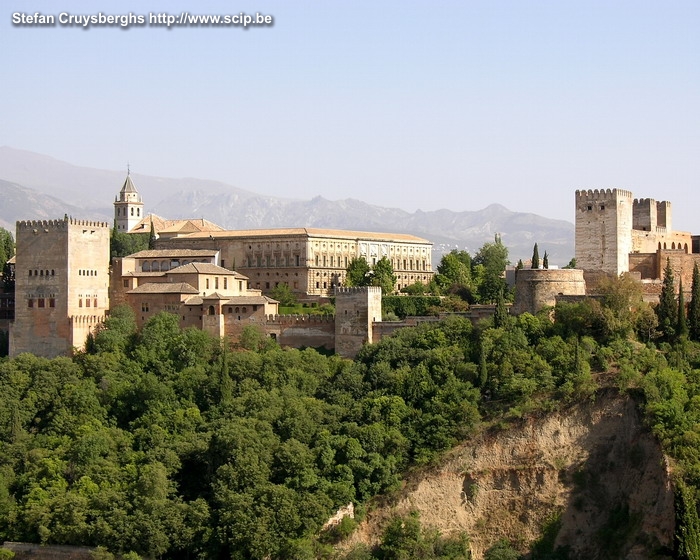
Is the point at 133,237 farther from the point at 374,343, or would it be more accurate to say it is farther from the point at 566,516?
the point at 566,516

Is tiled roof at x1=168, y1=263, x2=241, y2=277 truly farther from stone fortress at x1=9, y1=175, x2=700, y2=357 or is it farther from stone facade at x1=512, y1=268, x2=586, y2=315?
stone facade at x1=512, y1=268, x2=586, y2=315

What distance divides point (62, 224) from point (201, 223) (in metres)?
28.1

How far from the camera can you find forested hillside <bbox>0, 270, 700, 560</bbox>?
44.2 meters

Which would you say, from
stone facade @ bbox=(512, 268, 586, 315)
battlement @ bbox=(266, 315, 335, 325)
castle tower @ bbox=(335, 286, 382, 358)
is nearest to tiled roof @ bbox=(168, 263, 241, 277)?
battlement @ bbox=(266, 315, 335, 325)

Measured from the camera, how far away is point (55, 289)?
57406mm

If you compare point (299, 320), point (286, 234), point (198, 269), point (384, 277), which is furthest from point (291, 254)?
point (299, 320)

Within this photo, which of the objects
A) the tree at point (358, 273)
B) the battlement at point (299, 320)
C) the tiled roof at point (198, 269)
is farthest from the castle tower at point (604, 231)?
the tiled roof at point (198, 269)

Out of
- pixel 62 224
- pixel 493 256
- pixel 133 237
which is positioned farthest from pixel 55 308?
pixel 493 256

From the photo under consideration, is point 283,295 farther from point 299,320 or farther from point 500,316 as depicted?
point 500,316

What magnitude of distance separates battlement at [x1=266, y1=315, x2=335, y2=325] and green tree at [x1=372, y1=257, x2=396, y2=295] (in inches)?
426

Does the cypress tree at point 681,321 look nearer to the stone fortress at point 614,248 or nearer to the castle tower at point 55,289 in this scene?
the stone fortress at point 614,248

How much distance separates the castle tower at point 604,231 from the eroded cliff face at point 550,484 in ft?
33.3

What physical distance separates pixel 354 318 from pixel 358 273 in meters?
15.7

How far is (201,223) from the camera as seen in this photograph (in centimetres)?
8600
